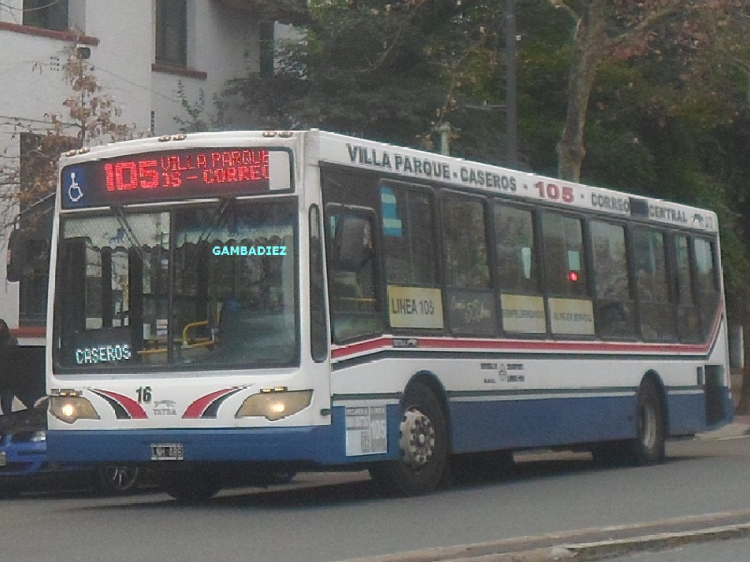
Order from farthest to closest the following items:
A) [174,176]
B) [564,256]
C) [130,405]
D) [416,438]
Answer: [564,256], [416,438], [174,176], [130,405]

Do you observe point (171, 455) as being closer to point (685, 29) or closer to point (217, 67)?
point (685, 29)

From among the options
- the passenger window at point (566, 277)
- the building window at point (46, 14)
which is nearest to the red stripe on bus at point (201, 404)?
the passenger window at point (566, 277)


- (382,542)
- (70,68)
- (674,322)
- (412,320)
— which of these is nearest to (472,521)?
(382,542)

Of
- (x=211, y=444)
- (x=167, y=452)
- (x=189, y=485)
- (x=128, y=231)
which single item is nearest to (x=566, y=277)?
(x=189, y=485)

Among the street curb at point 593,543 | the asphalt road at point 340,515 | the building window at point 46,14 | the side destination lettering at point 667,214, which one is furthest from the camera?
the building window at point 46,14

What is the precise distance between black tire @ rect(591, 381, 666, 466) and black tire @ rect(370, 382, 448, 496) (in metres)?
4.75

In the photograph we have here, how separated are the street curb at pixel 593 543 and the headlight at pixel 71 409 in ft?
14.8

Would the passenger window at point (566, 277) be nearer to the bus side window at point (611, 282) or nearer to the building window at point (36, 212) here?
the bus side window at point (611, 282)

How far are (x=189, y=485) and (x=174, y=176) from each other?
120 inches

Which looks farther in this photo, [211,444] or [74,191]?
[74,191]

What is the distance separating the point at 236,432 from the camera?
41.7ft

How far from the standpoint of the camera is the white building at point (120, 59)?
2327cm

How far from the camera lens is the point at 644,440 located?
18922 mm

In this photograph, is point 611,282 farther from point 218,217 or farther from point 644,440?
point 218,217
